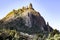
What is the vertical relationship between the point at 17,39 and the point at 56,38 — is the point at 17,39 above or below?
above

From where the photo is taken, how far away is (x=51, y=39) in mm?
59500

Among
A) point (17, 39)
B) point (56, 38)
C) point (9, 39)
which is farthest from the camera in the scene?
point (9, 39)

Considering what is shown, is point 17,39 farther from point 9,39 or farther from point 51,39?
point 51,39

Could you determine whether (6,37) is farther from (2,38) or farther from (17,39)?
(17,39)

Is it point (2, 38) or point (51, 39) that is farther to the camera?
point (2, 38)

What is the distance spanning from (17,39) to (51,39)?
164 feet

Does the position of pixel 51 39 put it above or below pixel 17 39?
below

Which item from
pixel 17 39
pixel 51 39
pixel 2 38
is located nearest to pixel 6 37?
pixel 2 38

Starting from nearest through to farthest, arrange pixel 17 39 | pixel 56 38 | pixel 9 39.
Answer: pixel 56 38 < pixel 17 39 < pixel 9 39

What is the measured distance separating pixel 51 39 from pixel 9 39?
64239 mm

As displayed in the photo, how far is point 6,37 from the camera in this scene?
127500 mm

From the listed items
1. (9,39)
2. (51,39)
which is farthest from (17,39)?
(51,39)

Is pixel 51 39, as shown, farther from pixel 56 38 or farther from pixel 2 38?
pixel 2 38

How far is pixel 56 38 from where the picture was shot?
5741 centimetres
